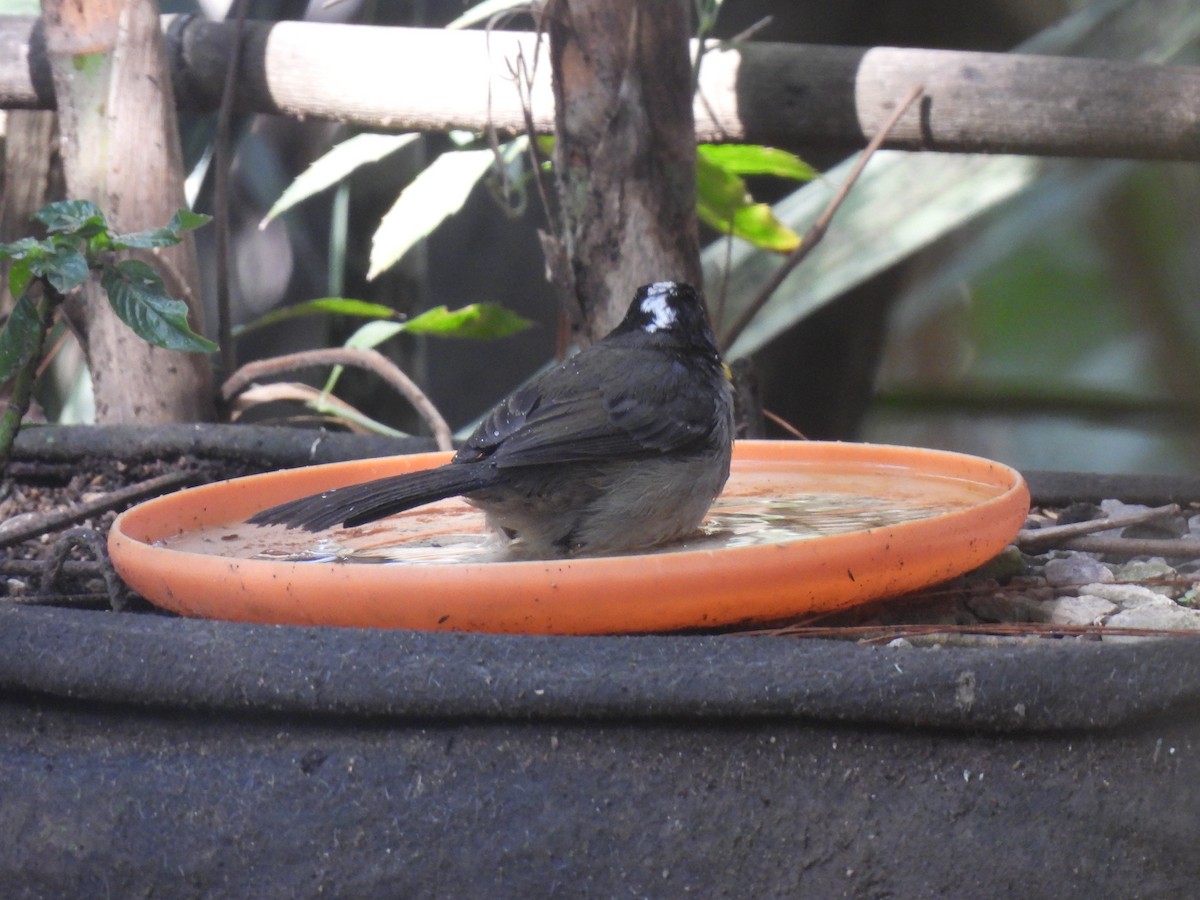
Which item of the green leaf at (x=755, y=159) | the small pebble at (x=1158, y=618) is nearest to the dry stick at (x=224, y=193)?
the green leaf at (x=755, y=159)

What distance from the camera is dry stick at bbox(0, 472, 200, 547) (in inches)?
76.3

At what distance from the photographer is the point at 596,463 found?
200cm

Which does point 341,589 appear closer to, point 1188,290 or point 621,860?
point 621,860

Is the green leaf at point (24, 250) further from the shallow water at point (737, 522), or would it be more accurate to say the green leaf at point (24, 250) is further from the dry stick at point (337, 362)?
the dry stick at point (337, 362)

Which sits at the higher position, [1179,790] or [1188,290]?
[1188,290]

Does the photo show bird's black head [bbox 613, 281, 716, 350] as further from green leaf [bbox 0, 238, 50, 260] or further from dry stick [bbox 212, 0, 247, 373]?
dry stick [bbox 212, 0, 247, 373]

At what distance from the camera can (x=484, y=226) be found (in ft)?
19.4

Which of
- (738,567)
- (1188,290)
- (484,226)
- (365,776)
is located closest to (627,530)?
(738,567)

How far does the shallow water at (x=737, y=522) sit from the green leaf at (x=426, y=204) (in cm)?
66

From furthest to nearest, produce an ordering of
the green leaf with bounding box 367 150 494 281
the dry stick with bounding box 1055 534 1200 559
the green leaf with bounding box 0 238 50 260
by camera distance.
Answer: the green leaf with bounding box 367 150 494 281 < the dry stick with bounding box 1055 534 1200 559 < the green leaf with bounding box 0 238 50 260

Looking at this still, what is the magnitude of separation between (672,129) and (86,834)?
1707 millimetres

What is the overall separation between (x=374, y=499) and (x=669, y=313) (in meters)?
0.75

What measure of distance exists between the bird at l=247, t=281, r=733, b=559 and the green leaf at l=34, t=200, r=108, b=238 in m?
0.54

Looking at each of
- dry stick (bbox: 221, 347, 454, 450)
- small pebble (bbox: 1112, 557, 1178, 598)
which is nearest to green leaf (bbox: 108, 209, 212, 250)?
dry stick (bbox: 221, 347, 454, 450)
